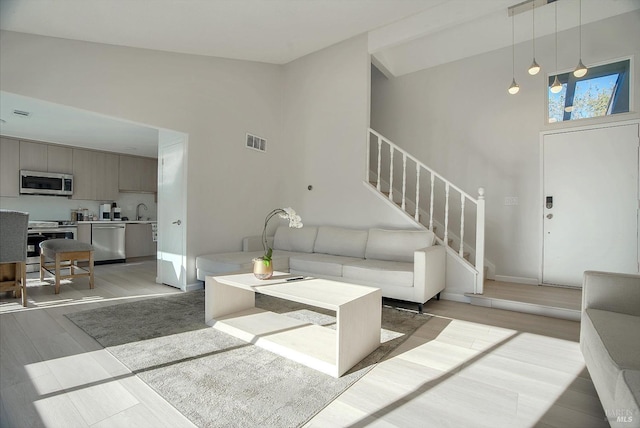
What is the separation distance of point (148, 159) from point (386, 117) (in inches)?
217

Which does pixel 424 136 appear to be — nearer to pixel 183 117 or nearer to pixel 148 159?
pixel 183 117

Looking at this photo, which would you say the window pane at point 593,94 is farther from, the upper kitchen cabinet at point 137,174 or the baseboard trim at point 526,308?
the upper kitchen cabinet at point 137,174

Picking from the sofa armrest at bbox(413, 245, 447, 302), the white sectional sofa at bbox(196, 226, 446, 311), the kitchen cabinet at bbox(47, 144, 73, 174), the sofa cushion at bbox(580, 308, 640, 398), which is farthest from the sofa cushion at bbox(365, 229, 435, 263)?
the kitchen cabinet at bbox(47, 144, 73, 174)

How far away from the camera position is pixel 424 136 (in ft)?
16.7

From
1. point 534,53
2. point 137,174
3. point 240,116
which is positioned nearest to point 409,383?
point 240,116

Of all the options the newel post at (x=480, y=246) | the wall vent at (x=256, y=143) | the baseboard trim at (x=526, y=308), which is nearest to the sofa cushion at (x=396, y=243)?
the newel post at (x=480, y=246)

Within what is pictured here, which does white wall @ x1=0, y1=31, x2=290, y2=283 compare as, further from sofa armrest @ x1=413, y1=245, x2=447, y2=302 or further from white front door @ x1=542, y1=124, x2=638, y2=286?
white front door @ x1=542, y1=124, x2=638, y2=286

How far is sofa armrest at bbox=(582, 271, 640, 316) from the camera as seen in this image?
1.84 m

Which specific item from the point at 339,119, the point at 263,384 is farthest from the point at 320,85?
the point at 263,384

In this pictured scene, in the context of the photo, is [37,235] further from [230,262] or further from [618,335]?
[618,335]

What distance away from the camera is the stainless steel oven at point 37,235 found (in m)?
5.12

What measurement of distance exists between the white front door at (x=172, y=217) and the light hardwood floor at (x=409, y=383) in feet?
4.49

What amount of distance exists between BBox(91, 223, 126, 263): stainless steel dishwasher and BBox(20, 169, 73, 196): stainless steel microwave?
858 mm

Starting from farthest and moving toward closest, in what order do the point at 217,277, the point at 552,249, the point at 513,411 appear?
the point at 552,249, the point at 217,277, the point at 513,411
